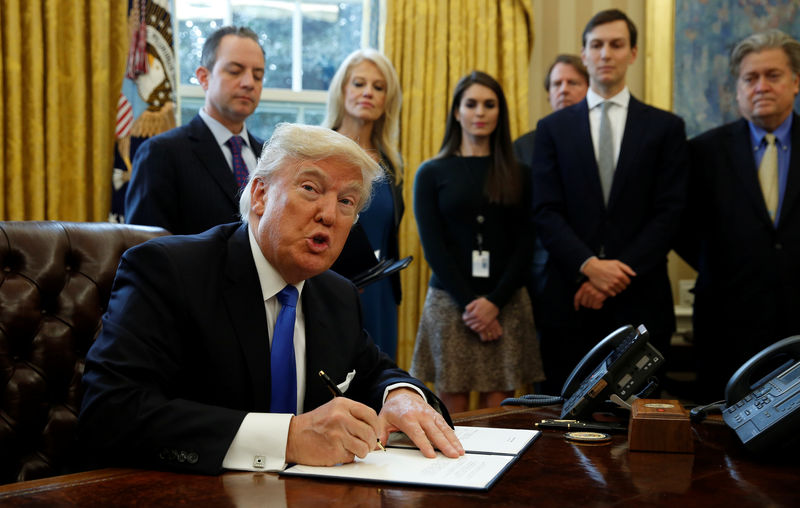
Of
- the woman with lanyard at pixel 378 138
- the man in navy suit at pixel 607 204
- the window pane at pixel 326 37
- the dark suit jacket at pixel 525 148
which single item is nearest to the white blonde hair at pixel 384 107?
the woman with lanyard at pixel 378 138

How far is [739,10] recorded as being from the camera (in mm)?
5312

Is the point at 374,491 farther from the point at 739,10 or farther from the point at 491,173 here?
the point at 739,10

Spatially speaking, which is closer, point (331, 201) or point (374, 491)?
point (374, 491)

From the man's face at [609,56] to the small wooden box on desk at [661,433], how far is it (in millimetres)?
2347

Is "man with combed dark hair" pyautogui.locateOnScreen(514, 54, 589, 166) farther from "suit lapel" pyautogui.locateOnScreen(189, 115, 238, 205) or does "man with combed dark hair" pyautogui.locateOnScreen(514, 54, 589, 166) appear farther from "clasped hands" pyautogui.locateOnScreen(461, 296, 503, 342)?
"suit lapel" pyautogui.locateOnScreen(189, 115, 238, 205)

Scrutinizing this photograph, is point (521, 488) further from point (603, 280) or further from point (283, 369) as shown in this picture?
point (603, 280)

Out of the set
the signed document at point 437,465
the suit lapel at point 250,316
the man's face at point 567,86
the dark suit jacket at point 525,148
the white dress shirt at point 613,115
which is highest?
the man's face at point 567,86

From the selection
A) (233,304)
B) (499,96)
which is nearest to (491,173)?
(499,96)

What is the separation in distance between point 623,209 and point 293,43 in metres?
2.59

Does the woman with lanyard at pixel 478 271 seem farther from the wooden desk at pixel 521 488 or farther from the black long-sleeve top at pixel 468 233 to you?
the wooden desk at pixel 521 488

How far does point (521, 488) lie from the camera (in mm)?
1297

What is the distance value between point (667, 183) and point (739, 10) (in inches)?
98.6

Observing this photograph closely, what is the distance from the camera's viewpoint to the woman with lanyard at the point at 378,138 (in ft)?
12.1


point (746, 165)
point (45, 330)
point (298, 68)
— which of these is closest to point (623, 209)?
point (746, 165)
